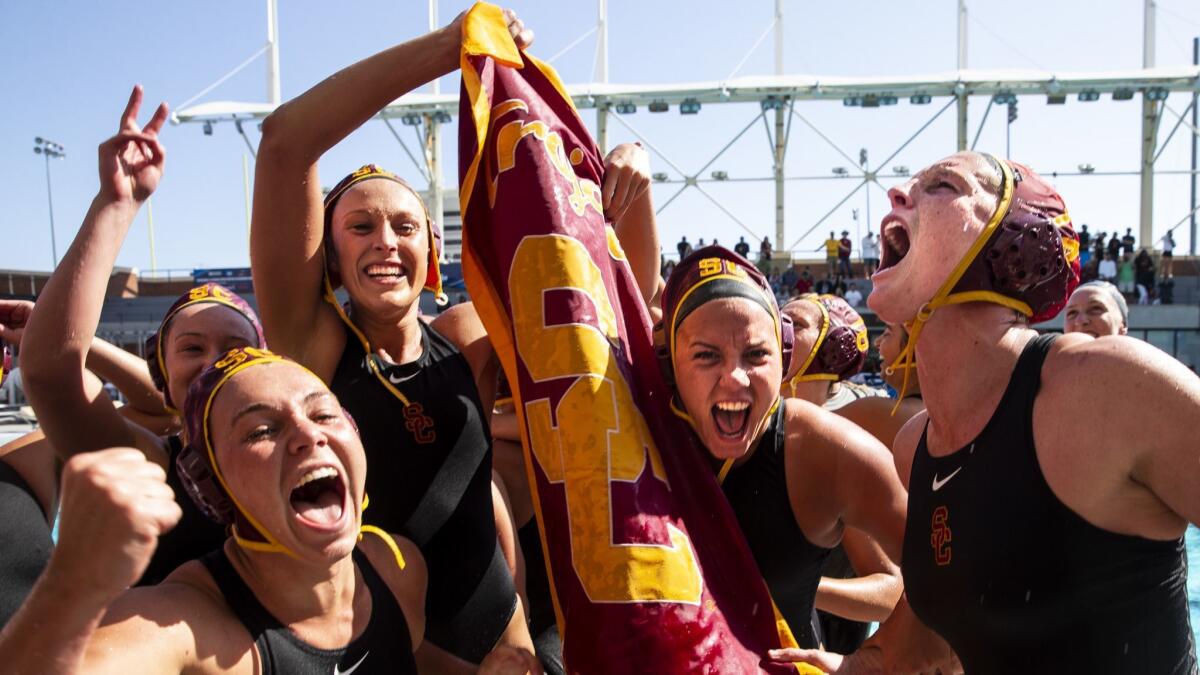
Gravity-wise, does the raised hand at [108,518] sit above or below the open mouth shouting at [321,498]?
above

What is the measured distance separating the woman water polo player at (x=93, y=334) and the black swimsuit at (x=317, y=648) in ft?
1.64

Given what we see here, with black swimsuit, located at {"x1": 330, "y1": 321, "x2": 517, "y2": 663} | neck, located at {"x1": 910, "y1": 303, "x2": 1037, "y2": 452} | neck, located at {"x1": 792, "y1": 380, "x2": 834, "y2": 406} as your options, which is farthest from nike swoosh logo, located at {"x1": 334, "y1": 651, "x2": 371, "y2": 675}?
neck, located at {"x1": 792, "y1": 380, "x2": 834, "y2": 406}

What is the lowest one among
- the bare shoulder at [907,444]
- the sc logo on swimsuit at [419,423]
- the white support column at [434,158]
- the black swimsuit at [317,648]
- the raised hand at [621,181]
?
the black swimsuit at [317,648]

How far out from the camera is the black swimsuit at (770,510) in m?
2.40

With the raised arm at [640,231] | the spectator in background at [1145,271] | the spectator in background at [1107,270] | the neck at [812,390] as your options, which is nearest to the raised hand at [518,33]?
the raised arm at [640,231]

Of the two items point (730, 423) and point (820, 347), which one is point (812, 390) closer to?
point (820, 347)

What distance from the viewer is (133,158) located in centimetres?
239

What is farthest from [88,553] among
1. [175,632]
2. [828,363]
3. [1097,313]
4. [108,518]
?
[1097,313]

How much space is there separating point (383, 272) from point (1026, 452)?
162cm

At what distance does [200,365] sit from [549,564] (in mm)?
1114

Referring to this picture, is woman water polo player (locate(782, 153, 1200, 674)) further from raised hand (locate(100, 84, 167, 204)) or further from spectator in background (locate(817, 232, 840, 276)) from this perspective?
spectator in background (locate(817, 232, 840, 276))

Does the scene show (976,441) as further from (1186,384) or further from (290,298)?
(290,298)

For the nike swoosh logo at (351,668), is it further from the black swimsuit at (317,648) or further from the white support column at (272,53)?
the white support column at (272,53)

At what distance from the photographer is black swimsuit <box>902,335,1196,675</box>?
71.2 inches
